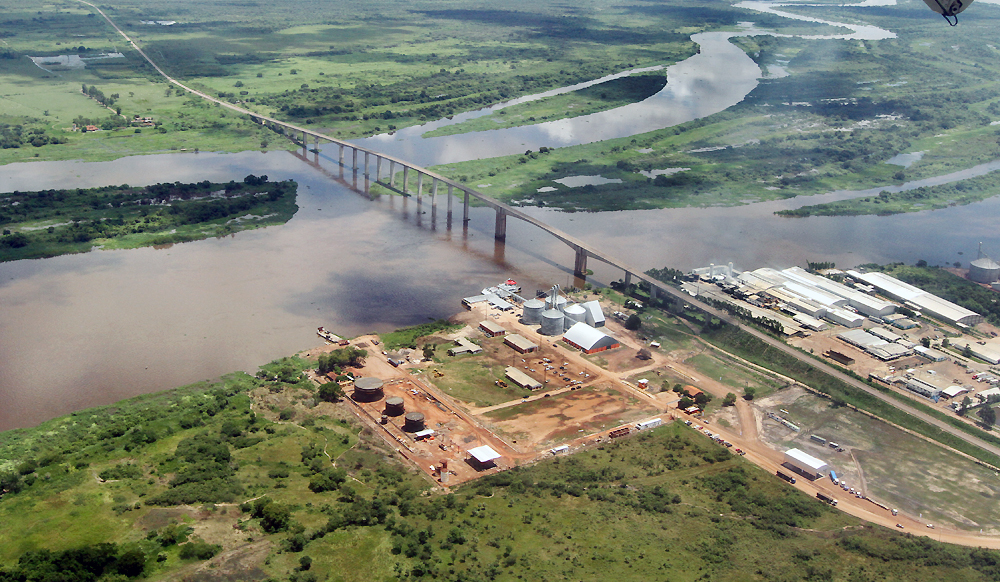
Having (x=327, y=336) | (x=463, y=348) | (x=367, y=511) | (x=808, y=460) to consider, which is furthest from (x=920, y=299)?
(x=367, y=511)

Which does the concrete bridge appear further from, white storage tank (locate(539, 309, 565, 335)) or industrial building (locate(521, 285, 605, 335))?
white storage tank (locate(539, 309, 565, 335))

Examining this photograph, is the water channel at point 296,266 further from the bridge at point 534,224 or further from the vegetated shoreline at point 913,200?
the bridge at point 534,224

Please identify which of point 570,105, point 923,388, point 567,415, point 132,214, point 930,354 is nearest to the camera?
point 567,415

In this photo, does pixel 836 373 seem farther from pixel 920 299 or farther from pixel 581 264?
pixel 581 264

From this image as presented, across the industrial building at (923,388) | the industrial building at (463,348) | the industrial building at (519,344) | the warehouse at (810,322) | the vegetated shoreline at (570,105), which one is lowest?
the industrial building at (463,348)

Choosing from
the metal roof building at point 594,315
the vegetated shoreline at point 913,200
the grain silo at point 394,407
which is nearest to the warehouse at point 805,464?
the metal roof building at point 594,315
